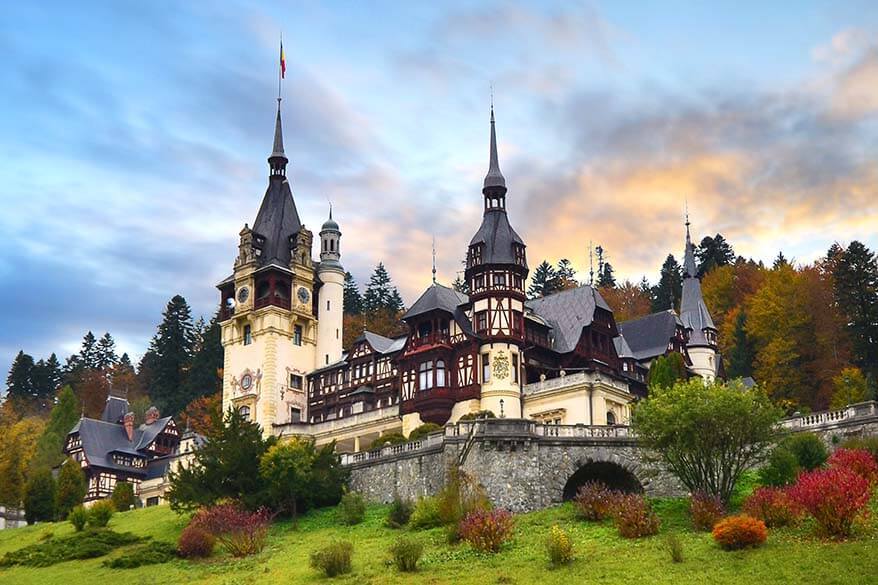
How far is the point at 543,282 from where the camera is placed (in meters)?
120

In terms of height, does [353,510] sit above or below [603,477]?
below

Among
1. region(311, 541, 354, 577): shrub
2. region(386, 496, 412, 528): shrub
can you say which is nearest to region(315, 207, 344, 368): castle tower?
region(386, 496, 412, 528): shrub

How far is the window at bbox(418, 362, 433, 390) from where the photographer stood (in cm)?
6500

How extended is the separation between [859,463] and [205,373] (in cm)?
7592

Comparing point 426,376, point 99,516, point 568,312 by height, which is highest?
point 568,312

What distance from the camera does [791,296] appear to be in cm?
8294

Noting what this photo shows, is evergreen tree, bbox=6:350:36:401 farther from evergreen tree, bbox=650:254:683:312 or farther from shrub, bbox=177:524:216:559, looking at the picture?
shrub, bbox=177:524:216:559

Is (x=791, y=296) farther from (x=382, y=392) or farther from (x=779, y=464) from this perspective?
(x=779, y=464)

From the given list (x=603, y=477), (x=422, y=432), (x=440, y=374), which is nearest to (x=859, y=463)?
(x=603, y=477)

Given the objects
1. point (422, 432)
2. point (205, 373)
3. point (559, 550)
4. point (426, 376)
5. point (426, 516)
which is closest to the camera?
point (559, 550)

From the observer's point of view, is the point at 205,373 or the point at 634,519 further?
the point at 205,373

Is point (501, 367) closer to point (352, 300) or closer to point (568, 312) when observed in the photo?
point (568, 312)

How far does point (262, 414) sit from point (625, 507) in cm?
3928

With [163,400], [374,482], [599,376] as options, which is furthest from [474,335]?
[163,400]
